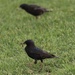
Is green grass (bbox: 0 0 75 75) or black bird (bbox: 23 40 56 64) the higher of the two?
black bird (bbox: 23 40 56 64)

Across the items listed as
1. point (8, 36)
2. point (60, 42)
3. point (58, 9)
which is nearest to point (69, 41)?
point (60, 42)

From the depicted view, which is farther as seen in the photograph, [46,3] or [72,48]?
[46,3]

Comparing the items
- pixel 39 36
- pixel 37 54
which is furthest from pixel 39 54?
pixel 39 36

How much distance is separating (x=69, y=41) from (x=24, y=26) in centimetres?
264

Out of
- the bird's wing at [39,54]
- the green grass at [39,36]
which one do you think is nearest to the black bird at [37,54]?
the bird's wing at [39,54]

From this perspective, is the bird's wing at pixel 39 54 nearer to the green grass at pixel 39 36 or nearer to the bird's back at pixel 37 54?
the bird's back at pixel 37 54

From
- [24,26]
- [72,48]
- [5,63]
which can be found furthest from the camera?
[24,26]

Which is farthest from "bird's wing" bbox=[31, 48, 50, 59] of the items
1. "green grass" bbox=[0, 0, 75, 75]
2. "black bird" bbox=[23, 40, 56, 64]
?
"green grass" bbox=[0, 0, 75, 75]

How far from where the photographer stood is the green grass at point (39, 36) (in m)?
9.20

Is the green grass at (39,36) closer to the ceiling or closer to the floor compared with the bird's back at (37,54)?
closer to the floor

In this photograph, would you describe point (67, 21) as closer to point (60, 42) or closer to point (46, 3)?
point (60, 42)

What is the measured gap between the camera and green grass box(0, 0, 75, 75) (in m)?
9.20

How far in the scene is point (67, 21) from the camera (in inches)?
538

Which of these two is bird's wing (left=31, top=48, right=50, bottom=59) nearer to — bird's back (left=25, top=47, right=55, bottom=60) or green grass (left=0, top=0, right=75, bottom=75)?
bird's back (left=25, top=47, right=55, bottom=60)
